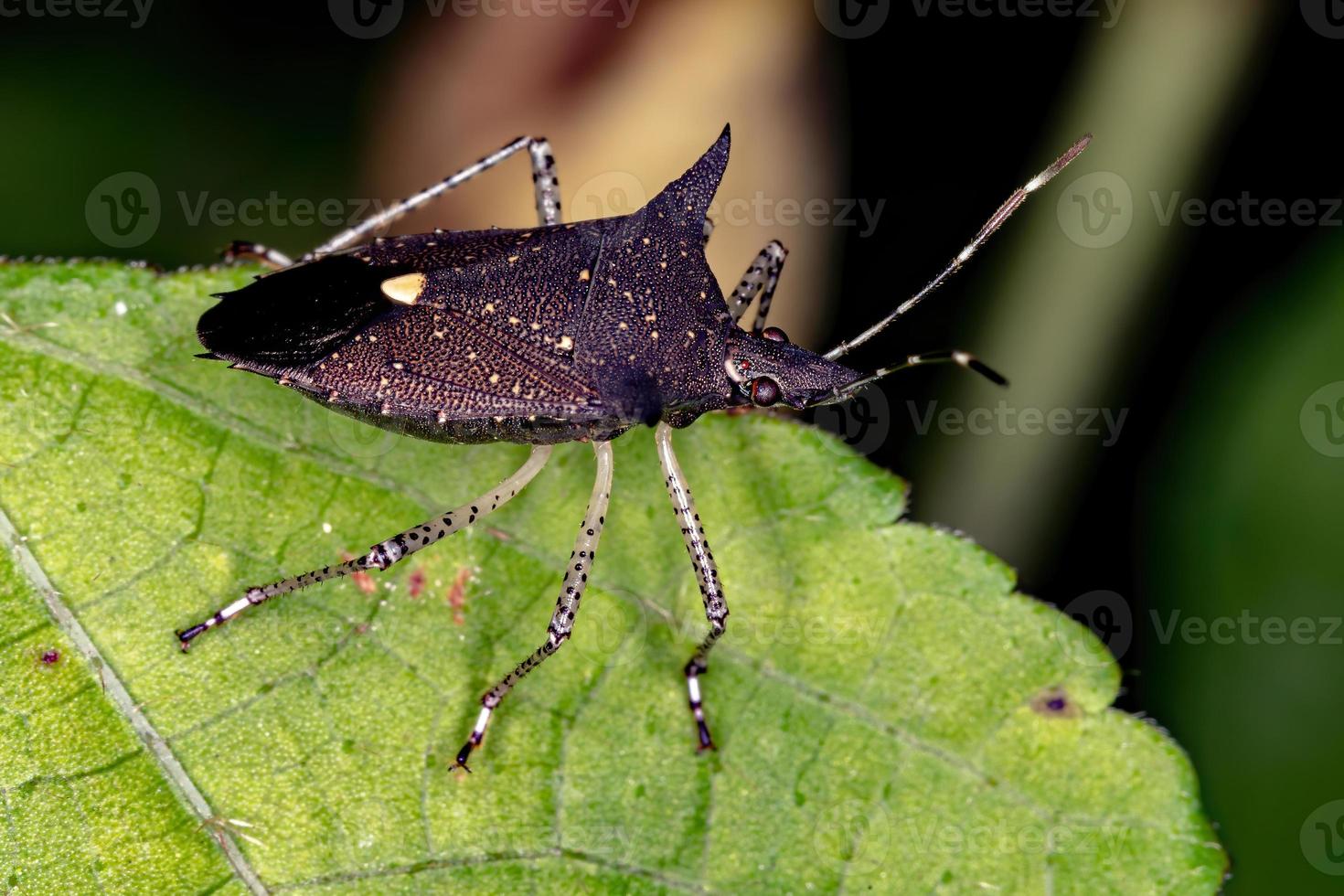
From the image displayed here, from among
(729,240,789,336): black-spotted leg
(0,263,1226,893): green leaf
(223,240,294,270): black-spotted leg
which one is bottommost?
(0,263,1226,893): green leaf

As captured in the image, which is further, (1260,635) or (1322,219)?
(1322,219)

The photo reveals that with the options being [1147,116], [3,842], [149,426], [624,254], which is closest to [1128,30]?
[1147,116]

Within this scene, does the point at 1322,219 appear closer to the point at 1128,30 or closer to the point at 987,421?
the point at 1128,30

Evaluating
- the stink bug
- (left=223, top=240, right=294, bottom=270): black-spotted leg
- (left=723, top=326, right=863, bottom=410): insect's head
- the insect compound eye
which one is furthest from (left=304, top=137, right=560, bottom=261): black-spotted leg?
the insect compound eye

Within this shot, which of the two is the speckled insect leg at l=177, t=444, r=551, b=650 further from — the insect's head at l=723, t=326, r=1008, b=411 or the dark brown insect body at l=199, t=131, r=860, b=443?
the insect's head at l=723, t=326, r=1008, b=411

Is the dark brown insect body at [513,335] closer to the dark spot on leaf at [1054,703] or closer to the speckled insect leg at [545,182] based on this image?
the speckled insect leg at [545,182]

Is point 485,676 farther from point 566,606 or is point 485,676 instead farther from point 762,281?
point 762,281
